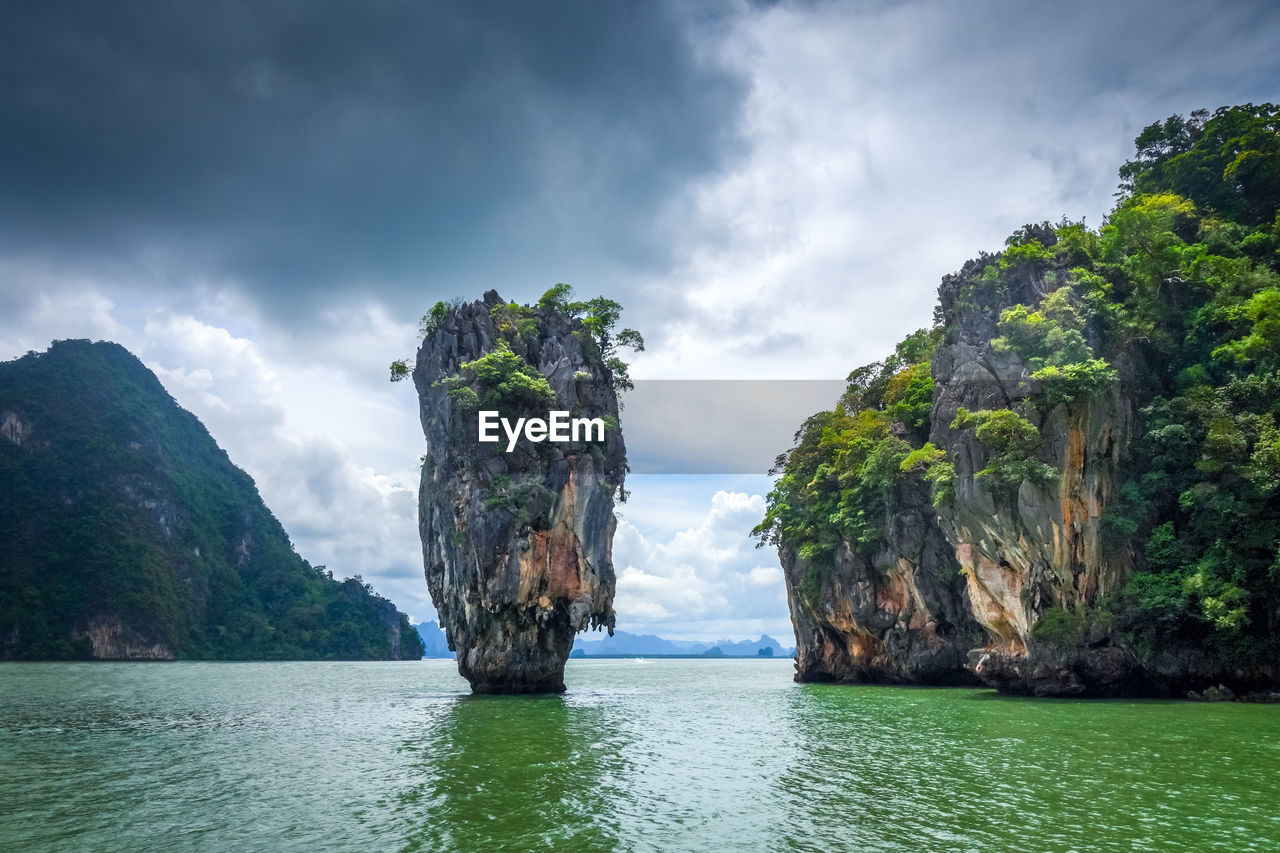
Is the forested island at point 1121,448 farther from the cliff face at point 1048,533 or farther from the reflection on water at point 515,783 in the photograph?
the reflection on water at point 515,783

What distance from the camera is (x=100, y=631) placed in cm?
8775

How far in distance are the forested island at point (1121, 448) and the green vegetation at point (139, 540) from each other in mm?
96740

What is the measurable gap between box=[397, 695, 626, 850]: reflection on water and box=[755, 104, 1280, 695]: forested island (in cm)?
1679

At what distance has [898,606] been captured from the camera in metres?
37.6

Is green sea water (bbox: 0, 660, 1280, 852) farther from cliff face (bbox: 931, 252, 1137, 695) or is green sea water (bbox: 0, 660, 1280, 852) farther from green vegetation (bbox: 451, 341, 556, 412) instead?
green vegetation (bbox: 451, 341, 556, 412)

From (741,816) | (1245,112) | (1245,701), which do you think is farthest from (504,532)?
(1245,112)

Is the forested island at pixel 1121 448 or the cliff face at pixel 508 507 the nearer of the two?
the forested island at pixel 1121 448

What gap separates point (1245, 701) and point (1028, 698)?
6498 millimetres

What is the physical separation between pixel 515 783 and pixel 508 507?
19257 mm

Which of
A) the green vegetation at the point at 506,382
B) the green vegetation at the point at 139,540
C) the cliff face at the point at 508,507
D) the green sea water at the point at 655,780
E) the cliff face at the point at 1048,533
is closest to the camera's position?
the green sea water at the point at 655,780

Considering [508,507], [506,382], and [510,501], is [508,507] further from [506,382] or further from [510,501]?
[506,382]

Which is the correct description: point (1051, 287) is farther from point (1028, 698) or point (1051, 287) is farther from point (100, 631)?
point (100, 631)

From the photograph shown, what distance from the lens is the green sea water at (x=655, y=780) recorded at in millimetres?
10656

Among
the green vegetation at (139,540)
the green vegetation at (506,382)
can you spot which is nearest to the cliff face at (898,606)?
the green vegetation at (506,382)
